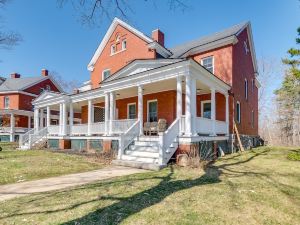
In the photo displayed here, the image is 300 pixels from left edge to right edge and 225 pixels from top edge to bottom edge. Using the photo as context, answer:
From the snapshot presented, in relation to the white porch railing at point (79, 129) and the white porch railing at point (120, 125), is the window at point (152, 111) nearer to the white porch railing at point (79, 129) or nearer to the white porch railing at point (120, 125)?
the white porch railing at point (120, 125)

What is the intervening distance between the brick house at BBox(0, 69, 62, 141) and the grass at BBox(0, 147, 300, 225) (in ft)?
92.6

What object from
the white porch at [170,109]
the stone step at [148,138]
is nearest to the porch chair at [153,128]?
the white porch at [170,109]

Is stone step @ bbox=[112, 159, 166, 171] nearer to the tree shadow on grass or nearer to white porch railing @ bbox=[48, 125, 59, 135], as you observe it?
the tree shadow on grass

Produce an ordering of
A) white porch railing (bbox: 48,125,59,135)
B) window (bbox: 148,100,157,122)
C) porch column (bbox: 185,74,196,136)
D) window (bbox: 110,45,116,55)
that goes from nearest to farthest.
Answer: porch column (bbox: 185,74,196,136)
window (bbox: 148,100,157,122)
white porch railing (bbox: 48,125,59,135)
window (bbox: 110,45,116,55)

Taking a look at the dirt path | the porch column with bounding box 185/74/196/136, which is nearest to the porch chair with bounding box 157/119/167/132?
the porch column with bounding box 185/74/196/136

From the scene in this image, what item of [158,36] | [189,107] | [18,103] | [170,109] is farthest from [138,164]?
[18,103]

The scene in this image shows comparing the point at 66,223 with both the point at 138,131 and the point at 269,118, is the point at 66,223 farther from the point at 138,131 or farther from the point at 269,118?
the point at 269,118

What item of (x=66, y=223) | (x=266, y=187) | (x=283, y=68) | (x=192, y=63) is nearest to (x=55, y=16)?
(x=192, y=63)

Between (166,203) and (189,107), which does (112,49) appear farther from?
(166,203)

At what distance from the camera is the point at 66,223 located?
3.79m

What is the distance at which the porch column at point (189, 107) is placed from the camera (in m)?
10.0

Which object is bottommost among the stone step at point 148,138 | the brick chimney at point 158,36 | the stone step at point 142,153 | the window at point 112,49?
the stone step at point 142,153

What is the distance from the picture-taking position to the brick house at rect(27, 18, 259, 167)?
1041 cm

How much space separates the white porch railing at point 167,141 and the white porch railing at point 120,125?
395 cm
